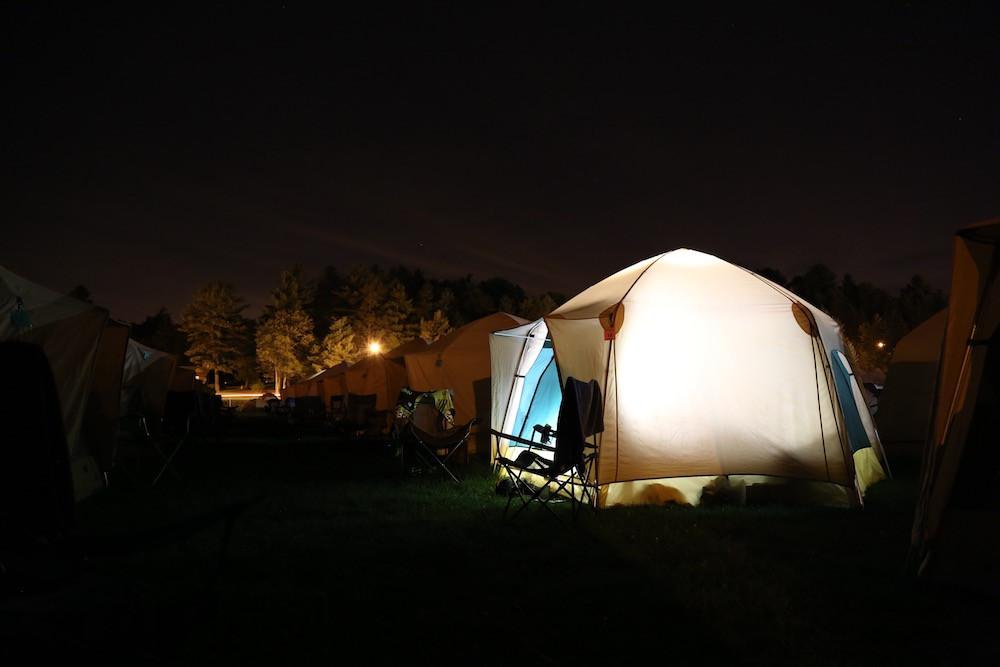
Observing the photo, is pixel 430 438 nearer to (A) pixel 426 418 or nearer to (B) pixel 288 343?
(A) pixel 426 418

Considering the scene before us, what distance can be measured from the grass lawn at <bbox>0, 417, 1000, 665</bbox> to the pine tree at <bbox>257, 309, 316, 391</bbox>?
38259mm

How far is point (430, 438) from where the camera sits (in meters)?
8.68

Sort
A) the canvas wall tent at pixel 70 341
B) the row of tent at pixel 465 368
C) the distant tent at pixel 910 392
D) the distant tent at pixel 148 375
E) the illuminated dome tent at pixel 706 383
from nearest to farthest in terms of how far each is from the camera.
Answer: the canvas wall tent at pixel 70 341 → the illuminated dome tent at pixel 706 383 → the distant tent at pixel 910 392 → the row of tent at pixel 465 368 → the distant tent at pixel 148 375

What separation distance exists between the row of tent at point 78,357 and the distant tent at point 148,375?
17.5 feet

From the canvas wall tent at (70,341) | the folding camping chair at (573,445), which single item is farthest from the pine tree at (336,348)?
the folding camping chair at (573,445)

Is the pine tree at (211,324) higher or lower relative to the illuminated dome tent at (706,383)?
higher

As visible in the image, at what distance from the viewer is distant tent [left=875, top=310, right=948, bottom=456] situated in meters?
10.6

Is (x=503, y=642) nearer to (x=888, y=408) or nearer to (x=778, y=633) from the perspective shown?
(x=778, y=633)

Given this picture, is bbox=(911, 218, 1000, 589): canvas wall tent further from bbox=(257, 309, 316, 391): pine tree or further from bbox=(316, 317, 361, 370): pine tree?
bbox=(257, 309, 316, 391): pine tree

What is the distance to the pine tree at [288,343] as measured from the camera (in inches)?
1719

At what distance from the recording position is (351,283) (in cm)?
4862

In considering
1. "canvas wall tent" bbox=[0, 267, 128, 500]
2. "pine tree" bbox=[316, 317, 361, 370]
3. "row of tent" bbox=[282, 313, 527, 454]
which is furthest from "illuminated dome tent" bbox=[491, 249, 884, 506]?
"pine tree" bbox=[316, 317, 361, 370]

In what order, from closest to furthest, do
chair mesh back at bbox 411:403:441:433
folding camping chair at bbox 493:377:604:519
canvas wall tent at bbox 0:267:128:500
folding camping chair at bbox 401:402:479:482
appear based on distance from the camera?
folding camping chair at bbox 493:377:604:519 < canvas wall tent at bbox 0:267:128:500 < folding camping chair at bbox 401:402:479:482 < chair mesh back at bbox 411:403:441:433

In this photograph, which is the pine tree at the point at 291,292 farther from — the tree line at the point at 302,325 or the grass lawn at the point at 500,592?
the grass lawn at the point at 500,592
